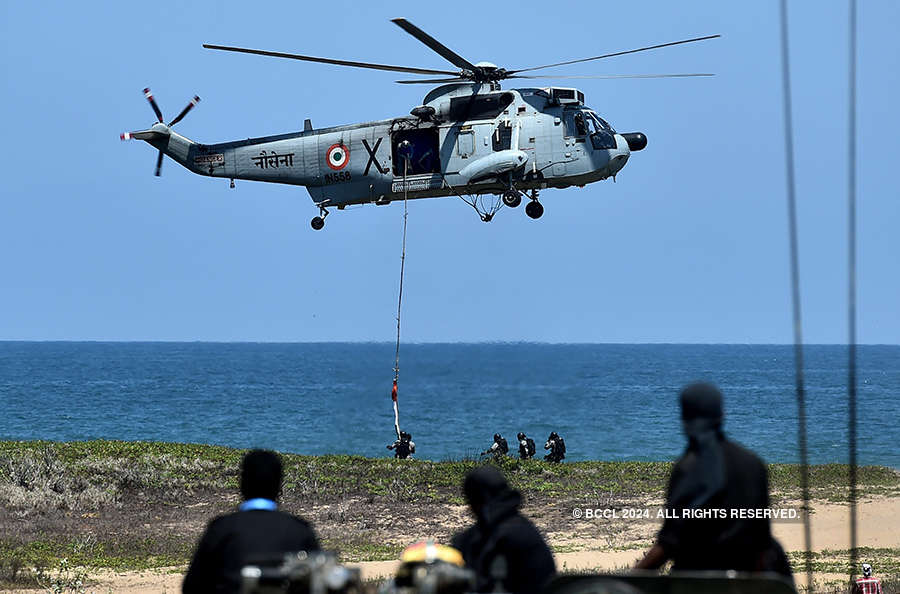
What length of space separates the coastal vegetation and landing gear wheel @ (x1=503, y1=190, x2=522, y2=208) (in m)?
5.56

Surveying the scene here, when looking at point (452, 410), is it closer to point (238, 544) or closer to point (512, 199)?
point (512, 199)

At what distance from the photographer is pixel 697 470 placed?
506cm

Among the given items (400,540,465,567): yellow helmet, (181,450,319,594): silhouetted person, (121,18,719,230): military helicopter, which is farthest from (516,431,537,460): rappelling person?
(400,540,465,567): yellow helmet

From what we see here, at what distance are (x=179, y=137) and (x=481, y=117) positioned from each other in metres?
6.57

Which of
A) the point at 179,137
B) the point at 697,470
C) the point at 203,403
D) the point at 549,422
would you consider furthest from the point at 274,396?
the point at 697,470

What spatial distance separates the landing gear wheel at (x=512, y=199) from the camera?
915 inches

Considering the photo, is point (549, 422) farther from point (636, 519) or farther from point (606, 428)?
point (636, 519)

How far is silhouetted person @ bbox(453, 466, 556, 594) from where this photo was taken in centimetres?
514

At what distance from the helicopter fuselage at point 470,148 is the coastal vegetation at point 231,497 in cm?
583

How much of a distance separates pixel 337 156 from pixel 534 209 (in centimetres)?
411

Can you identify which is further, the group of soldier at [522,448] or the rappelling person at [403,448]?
the rappelling person at [403,448]

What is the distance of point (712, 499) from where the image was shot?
5047mm

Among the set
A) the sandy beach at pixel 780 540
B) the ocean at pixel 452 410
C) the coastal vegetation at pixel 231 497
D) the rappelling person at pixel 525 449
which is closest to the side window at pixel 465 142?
the ocean at pixel 452 410

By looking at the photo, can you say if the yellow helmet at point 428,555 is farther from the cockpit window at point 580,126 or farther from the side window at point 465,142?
the cockpit window at point 580,126
